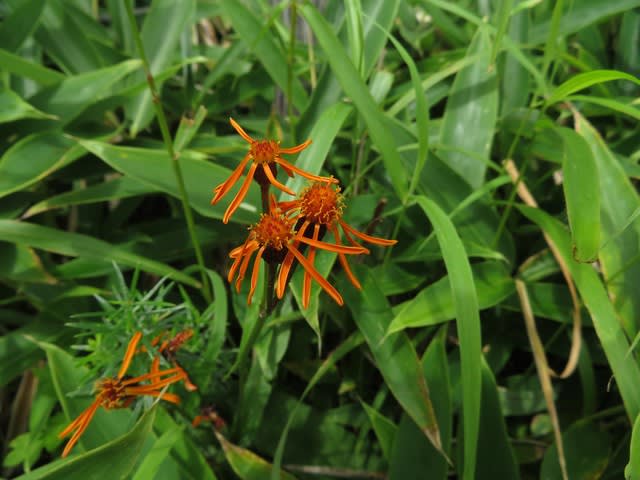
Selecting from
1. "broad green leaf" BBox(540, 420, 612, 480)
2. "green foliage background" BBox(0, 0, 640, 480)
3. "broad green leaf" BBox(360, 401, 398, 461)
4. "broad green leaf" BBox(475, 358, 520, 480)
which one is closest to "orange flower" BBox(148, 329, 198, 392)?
"green foliage background" BBox(0, 0, 640, 480)

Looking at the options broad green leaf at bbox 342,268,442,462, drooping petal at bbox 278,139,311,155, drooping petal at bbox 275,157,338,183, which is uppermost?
drooping petal at bbox 278,139,311,155

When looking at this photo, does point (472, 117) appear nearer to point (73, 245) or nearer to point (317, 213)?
point (317, 213)

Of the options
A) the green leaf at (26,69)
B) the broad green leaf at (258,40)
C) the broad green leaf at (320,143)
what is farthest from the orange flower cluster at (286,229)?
the green leaf at (26,69)

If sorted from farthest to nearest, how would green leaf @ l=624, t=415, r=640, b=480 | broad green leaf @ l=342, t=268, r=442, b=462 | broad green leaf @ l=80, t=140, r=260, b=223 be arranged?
broad green leaf @ l=80, t=140, r=260, b=223 → broad green leaf @ l=342, t=268, r=442, b=462 → green leaf @ l=624, t=415, r=640, b=480

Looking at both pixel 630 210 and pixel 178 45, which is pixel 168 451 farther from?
pixel 178 45

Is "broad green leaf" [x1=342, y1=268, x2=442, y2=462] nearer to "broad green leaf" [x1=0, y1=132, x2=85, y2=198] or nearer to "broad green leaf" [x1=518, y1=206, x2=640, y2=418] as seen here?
"broad green leaf" [x1=518, y1=206, x2=640, y2=418]

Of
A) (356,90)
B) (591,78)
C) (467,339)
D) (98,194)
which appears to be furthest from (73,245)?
(591,78)

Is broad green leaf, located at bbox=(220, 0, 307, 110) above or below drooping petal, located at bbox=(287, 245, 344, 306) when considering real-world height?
above
